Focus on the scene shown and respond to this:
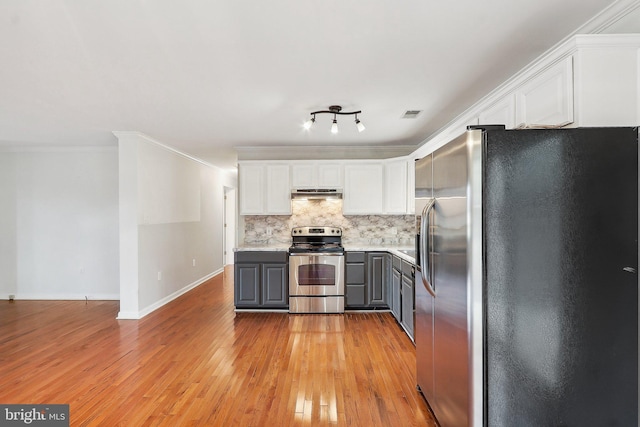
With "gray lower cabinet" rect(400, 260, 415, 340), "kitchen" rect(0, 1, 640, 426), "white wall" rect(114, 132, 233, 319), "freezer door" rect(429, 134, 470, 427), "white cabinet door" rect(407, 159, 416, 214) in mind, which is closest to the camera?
"freezer door" rect(429, 134, 470, 427)

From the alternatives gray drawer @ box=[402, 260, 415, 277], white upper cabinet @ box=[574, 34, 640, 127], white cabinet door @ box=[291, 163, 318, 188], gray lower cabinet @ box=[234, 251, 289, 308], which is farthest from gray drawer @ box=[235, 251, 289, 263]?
white upper cabinet @ box=[574, 34, 640, 127]

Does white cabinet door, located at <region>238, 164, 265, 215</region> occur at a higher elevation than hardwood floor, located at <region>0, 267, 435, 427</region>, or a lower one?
higher

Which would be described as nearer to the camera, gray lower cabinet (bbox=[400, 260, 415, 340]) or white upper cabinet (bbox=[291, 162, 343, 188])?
gray lower cabinet (bbox=[400, 260, 415, 340])

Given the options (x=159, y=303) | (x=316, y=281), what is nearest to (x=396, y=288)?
(x=316, y=281)

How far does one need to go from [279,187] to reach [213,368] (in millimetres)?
2682

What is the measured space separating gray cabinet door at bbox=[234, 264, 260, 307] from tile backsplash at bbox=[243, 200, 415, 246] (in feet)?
2.22

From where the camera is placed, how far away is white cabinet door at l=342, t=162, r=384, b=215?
195 inches

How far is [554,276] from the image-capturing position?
1573 mm

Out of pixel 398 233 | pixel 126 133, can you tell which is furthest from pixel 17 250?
pixel 398 233

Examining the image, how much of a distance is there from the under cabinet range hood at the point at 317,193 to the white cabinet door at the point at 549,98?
2.93 m

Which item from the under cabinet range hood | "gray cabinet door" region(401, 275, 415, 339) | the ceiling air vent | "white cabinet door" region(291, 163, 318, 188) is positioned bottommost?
"gray cabinet door" region(401, 275, 415, 339)

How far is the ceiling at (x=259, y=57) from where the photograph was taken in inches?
69.9

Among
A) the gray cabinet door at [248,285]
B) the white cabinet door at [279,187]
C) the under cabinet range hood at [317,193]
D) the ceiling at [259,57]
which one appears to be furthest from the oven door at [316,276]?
the ceiling at [259,57]

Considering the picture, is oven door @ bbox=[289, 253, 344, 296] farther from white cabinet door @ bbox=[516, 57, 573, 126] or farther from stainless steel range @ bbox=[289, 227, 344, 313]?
white cabinet door @ bbox=[516, 57, 573, 126]
